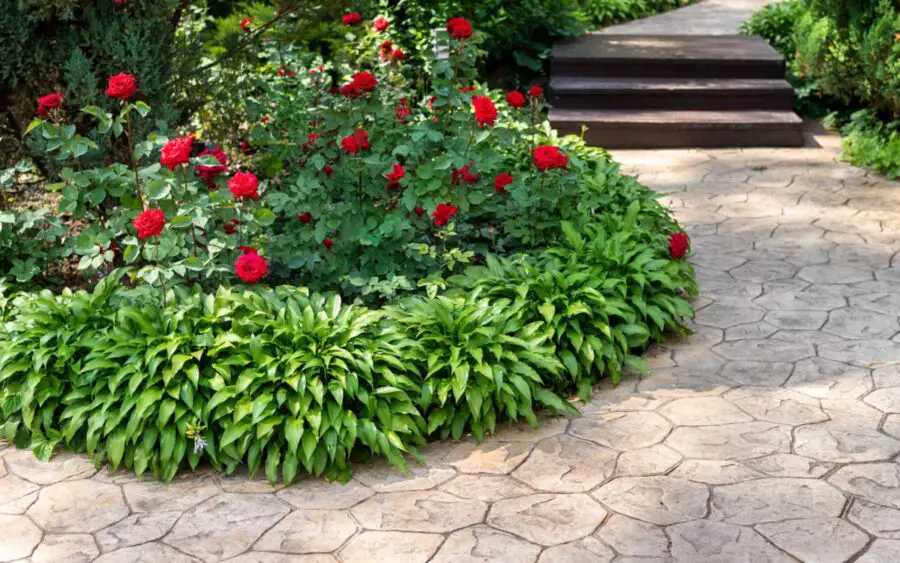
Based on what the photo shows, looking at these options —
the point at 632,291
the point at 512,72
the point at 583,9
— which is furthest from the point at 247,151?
the point at 583,9

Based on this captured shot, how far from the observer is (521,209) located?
232 inches

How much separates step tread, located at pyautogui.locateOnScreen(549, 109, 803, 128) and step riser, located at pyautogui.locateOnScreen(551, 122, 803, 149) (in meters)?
0.05

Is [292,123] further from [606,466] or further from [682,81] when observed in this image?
[682,81]

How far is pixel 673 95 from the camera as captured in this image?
9484 mm

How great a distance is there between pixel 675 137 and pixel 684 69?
41.1 inches

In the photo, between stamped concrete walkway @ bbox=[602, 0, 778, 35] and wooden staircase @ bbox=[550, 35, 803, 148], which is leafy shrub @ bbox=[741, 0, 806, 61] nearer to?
wooden staircase @ bbox=[550, 35, 803, 148]

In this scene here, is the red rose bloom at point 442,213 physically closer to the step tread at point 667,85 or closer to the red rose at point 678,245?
the red rose at point 678,245

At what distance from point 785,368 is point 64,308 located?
3.47 m

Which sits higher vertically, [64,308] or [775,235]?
[64,308]

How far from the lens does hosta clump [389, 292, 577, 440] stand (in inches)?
181

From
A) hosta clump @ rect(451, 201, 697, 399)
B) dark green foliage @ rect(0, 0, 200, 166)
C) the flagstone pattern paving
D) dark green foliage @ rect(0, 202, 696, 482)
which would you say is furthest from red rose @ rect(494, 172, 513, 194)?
dark green foliage @ rect(0, 0, 200, 166)

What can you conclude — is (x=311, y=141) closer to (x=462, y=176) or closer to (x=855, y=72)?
(x=462, y=176)

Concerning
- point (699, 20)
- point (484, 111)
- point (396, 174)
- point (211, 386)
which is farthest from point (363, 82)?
point (699, 20)

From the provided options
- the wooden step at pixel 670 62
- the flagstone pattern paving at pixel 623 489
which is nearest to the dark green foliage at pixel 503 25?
the wooden step at pixel 670 62
